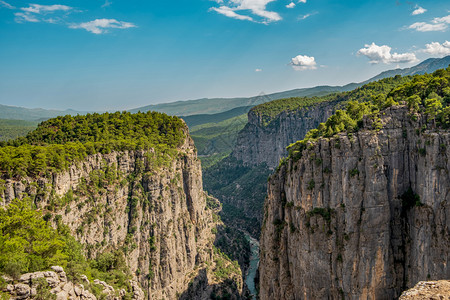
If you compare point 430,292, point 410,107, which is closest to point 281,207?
point 410,107

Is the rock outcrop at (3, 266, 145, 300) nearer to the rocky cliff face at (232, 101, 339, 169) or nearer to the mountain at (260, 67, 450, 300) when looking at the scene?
the mountain at (260, 67, 450, 300)

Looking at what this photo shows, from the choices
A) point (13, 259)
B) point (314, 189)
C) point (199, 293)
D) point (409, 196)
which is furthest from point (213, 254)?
point (13, 259)

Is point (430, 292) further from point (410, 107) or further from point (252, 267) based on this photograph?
point (252, 267)

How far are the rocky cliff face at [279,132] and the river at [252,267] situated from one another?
2559 inches

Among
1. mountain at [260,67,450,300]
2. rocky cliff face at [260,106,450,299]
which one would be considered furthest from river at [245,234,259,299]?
rocky cliff face at [260,106,450,299]

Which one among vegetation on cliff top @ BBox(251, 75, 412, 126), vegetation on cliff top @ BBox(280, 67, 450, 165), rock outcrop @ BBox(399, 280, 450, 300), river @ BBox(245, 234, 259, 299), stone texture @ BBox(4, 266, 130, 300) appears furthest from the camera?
vegetation on cliff top @ BBox(251, 75, 412, 126)

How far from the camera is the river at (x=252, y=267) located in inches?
3639

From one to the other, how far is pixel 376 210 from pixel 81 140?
57.0 meters

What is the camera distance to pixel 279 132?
18012 centimetres

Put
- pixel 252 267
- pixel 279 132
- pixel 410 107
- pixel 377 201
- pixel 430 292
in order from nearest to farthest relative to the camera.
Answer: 1. pixel 430 292
2. pixel 377 201
3. pixel 410 107
4. pixel 252 267
5. pixel 279 132

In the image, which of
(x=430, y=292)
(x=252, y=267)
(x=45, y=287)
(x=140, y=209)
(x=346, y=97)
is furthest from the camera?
(x=346, y=97)

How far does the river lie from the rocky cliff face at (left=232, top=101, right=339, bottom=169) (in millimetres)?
65010

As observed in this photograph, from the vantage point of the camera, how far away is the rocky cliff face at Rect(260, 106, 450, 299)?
34781mm

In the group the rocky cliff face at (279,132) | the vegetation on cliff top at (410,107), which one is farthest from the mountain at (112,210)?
the rocky cliff face at (279,132)
